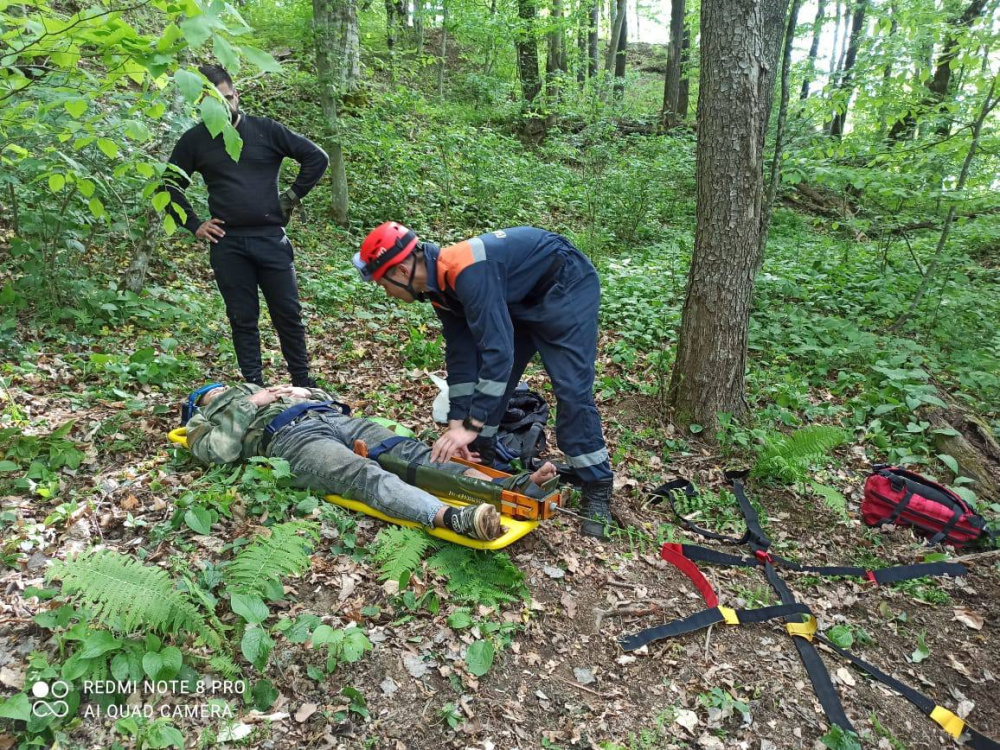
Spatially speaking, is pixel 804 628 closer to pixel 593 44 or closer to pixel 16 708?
pixel 16 708

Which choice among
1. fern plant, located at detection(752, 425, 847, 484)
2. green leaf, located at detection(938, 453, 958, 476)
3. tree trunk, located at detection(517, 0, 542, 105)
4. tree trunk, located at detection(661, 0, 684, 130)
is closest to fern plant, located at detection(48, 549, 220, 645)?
fern plant, located at detection(752, 425, 847, 484)

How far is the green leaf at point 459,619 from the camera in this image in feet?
9.94

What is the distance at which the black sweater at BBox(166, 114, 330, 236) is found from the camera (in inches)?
183

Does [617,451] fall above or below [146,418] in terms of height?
below

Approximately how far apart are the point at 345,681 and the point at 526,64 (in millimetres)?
18263

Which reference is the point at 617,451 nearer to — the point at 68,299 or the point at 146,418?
the point at 146,418

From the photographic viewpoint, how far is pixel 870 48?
7.92 m

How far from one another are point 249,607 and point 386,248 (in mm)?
2039

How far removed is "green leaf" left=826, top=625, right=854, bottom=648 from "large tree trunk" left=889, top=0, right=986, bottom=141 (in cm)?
594

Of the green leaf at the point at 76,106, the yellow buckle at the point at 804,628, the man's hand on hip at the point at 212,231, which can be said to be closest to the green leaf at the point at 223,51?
the green leaf at the point at 76,106

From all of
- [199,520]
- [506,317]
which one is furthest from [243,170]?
[199,520]

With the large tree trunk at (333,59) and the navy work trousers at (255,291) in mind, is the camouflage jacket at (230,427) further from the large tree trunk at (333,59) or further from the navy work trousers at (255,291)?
the large tree trunk at (333,59)

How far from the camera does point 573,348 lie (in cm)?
393

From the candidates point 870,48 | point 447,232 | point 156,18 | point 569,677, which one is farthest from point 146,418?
point 870,48
